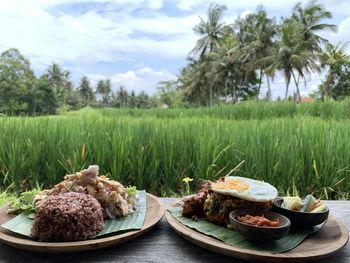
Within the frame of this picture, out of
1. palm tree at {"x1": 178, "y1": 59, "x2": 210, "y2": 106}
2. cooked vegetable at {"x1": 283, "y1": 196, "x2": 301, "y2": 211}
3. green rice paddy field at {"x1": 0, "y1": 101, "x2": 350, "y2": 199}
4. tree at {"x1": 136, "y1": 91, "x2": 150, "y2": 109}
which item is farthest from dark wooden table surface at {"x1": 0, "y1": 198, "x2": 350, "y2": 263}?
tree at {"x1": 136, "y1": 91, "x2": 150, "y2": 109}

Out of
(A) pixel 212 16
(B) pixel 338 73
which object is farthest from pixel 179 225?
(A) pixel 212 16

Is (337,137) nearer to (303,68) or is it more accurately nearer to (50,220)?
(50,220)

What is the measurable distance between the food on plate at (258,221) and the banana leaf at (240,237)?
1.6 inches

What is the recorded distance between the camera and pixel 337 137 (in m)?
2.39

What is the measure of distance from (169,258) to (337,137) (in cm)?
195

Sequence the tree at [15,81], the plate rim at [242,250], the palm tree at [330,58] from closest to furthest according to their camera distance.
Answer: the plate rim at [242,250], the palm tree at [330,58], the tree at [15,81]

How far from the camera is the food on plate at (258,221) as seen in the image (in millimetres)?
790

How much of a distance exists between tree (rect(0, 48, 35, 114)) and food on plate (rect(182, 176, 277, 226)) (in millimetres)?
32713

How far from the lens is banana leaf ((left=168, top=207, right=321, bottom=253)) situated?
2.55 ft

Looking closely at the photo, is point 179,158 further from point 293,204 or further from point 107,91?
point 107,91

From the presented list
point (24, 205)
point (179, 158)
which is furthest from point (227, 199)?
point (179, 158)

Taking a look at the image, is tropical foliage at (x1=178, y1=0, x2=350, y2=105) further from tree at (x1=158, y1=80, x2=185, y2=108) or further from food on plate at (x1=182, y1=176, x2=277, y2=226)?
food on plate at (x1=182, y1=176, x2=277, y2=226)

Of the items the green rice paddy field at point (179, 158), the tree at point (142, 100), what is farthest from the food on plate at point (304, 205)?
the tree at point (142, 100)

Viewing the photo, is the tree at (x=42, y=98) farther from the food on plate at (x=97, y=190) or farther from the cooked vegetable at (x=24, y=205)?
the food on plate at (x=97, y=190)
